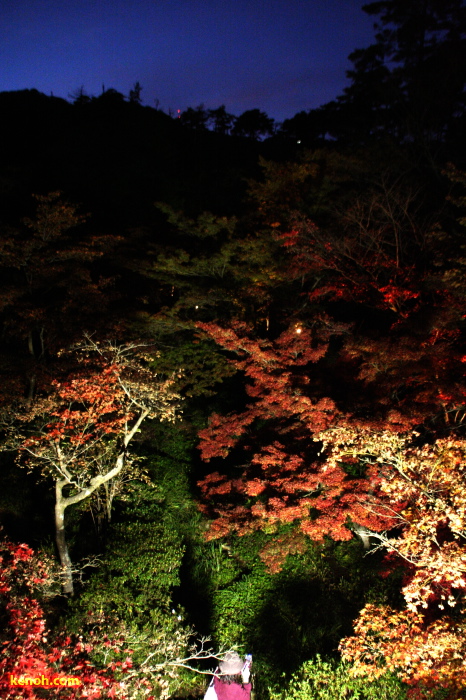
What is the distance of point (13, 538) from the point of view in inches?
371

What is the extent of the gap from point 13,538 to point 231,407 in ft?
25.6

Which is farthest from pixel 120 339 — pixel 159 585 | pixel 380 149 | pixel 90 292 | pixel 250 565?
pixel 380 149

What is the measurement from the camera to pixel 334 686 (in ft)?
22.7

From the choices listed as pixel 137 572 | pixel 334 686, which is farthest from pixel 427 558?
pixel 137 572

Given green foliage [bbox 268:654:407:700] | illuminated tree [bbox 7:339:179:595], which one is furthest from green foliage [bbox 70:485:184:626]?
green foliage [bbox 268:654:407:700]

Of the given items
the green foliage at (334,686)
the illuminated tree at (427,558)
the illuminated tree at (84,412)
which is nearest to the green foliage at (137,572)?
the illuminated tree at (84,412)

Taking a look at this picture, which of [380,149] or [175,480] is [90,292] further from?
[380,149]

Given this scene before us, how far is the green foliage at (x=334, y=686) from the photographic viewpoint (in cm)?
679

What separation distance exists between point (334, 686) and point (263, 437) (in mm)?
4974

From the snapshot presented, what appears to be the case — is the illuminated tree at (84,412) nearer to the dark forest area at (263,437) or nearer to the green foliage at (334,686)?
the dark forest area at (263,437)

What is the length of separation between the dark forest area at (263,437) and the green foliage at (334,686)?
0.04 m

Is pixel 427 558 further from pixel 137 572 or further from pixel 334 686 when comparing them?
pixel 137 572

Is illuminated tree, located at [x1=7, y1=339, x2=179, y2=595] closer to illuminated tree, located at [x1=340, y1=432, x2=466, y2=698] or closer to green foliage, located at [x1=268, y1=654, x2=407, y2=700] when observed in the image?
illuminated tree, located at [x1=340, y1=432, x2=466, y2=698]

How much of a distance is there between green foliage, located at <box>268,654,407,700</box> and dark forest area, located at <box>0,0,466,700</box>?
0.04 m
